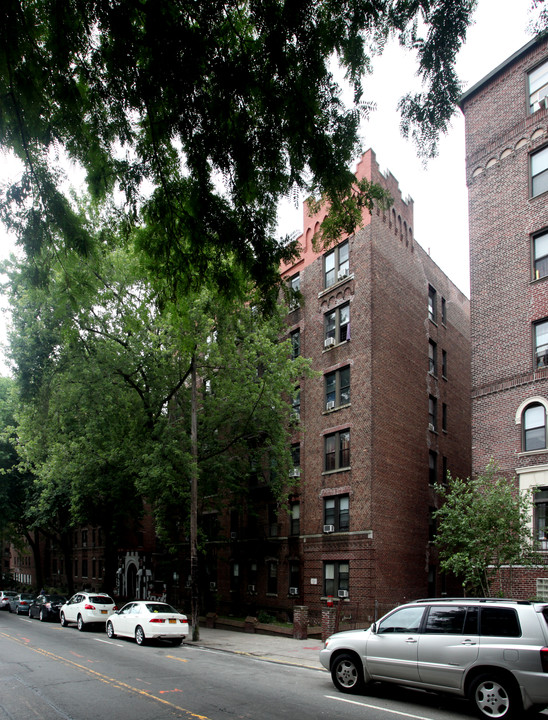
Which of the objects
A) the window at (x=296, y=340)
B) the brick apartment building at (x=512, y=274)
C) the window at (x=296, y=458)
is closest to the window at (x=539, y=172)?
the brick apartment building at (x=512, y=274)

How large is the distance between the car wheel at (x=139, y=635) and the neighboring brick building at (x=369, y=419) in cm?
824

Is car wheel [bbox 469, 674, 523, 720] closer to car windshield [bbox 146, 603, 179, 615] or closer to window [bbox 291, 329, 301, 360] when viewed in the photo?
car windshield [bbox 146, 603, 179, 615]

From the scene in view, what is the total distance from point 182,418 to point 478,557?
1303 centimetres

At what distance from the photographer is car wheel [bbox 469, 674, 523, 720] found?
9.23 m

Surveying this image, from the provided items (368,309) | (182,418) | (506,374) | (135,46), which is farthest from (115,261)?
(135,46)

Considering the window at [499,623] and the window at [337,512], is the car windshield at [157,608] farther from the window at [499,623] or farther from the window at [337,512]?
the window at [499,623]

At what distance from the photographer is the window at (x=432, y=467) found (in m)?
30.8

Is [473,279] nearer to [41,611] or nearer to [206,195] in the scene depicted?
[206,195]

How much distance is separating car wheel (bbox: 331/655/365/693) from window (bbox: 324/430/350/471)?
15.5 metres

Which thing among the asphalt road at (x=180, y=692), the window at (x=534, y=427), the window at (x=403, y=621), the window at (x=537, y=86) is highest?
the window at (x=537, y=86)

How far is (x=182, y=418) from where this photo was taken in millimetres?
25344

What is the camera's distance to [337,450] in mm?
27734

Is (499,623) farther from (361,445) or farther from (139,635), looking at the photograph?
(361,445)

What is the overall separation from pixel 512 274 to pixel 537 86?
21.9 ft
